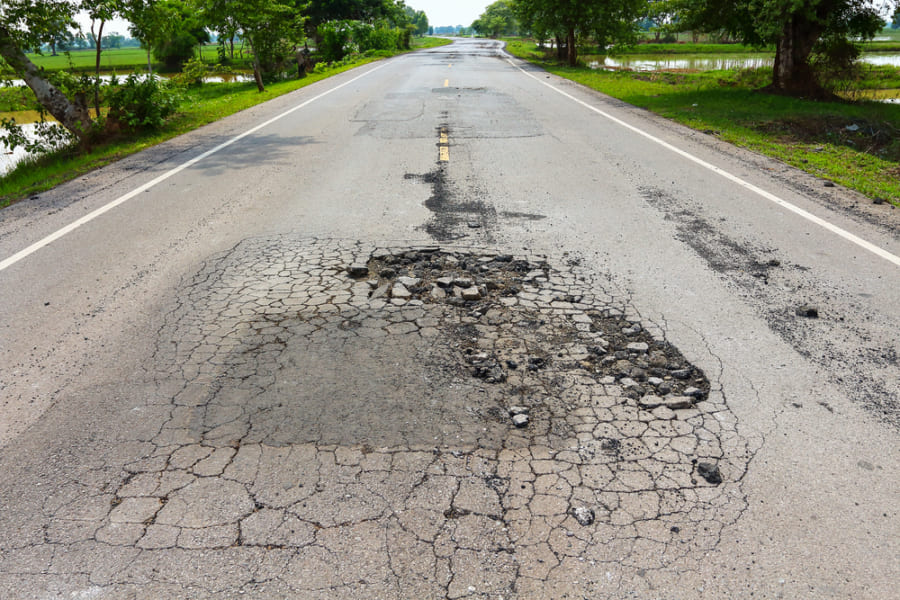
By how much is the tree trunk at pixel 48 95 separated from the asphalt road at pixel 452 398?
572 cm

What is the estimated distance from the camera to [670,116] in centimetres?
1311

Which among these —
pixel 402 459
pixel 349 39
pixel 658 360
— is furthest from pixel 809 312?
pixel 349 39

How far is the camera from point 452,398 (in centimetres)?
326

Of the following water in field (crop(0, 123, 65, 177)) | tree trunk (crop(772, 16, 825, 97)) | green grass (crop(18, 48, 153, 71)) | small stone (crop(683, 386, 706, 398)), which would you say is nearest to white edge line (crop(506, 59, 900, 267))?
small stone (crop(683, 386, 706, 398))

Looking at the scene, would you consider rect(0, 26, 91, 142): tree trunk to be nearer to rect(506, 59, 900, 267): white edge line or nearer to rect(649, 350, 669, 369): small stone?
rect(506, 59, 900, 267): white edge line

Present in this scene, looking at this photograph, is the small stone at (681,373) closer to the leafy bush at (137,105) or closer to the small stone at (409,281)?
the small stone at (409,281)

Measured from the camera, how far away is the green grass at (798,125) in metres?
8.25

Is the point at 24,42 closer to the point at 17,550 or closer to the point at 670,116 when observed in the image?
the point at 17,550

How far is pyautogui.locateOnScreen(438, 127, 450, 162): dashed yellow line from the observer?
897cm

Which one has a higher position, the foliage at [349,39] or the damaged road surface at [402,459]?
the foliage at [349,39]

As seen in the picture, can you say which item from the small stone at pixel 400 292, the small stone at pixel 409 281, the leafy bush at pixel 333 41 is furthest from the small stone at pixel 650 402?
the leafy bush at pixel 333 41

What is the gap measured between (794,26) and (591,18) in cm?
1647

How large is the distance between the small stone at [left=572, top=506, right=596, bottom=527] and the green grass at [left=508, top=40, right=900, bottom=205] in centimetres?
627

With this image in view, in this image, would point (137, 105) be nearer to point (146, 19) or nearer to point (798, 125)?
point (146, 19)
